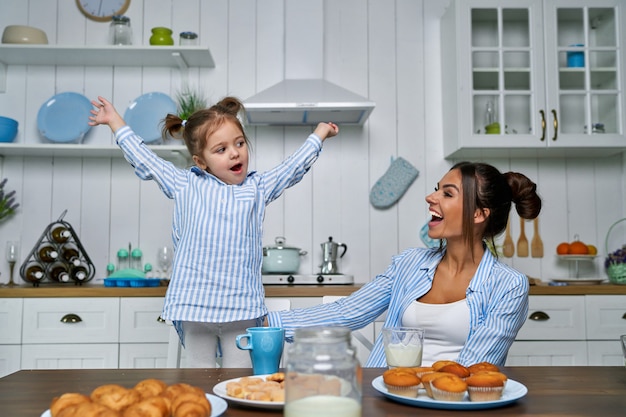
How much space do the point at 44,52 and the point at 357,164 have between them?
1.73 metres

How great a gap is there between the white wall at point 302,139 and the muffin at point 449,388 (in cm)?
259

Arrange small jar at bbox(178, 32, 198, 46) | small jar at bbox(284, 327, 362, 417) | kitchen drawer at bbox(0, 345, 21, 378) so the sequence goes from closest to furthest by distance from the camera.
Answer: small jar at bbox(284, 327, 362, 417), kitchen drawer at bbox(0, 345, 21, 378), small jar at bbox(178, 32, 198, 46)

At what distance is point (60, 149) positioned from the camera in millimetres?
3320

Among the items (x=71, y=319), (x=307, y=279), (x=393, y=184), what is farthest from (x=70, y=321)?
(x=393, y=184)

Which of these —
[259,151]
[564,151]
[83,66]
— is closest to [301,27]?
[259,151]

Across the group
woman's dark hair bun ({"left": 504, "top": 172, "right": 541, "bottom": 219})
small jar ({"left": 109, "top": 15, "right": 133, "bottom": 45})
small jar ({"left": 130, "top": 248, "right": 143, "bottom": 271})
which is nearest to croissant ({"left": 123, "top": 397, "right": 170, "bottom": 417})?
woman's dark hair bun ({"left": 504, "top": 172, "right": 541, "bottom": 219})

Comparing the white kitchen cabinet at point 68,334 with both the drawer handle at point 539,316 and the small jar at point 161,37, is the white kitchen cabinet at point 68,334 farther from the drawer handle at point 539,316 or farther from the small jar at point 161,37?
the drawer handle at point 539,316

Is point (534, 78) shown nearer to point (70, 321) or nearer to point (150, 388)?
point (70, 321)

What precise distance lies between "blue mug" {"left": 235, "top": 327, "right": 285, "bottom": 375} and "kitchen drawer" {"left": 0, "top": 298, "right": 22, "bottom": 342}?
85.7 inches

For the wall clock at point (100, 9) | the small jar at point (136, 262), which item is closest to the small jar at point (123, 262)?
the small jar at point (136, 262)

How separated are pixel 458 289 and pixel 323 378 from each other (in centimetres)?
108

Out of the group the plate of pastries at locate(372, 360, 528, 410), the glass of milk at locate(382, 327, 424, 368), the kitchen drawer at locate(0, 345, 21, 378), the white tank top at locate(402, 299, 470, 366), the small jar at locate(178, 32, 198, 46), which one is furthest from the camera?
the small jar at locate(178, 32, 198, 46)

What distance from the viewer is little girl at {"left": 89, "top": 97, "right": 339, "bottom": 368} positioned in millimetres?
1740

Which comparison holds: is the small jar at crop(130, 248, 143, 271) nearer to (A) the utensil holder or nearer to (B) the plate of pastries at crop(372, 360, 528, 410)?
(A) the utensil holder
